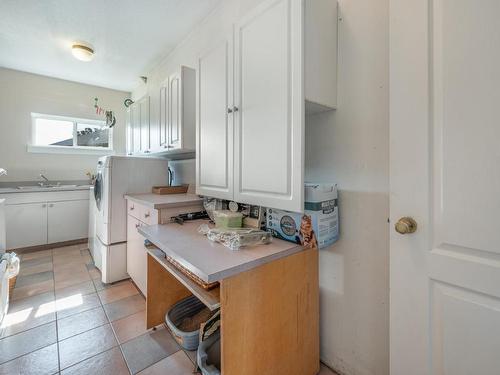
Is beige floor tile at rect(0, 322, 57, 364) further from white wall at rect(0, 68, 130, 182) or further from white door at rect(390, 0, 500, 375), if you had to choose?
white wall at rect(0, 68, 130, 182)

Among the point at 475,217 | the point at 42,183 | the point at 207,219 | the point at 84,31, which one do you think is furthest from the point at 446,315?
the point at 42,183

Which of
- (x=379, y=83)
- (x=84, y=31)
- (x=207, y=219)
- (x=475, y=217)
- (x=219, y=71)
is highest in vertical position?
(x=84, y=31)

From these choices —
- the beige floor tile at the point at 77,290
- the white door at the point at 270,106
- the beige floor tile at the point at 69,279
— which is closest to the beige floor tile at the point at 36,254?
the beige floor tile at the point at 69,279

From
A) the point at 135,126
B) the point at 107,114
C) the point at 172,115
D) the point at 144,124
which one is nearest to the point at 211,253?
the point at 172,115

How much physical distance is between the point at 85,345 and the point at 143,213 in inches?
37.0

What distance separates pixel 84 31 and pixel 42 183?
2415mm

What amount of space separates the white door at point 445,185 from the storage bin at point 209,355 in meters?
0.83

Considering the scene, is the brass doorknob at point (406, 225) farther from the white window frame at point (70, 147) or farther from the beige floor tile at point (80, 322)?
the white window frame at point (70, 147)

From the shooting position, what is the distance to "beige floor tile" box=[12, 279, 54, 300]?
84.0 inches

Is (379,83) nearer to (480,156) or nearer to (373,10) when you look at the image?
(373,10)

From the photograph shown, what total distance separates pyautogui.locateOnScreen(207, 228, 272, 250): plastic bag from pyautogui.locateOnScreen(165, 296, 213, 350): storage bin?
0.71 m

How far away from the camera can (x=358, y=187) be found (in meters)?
1.19

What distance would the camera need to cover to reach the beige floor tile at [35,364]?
133 centimetres

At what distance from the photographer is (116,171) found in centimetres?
234
